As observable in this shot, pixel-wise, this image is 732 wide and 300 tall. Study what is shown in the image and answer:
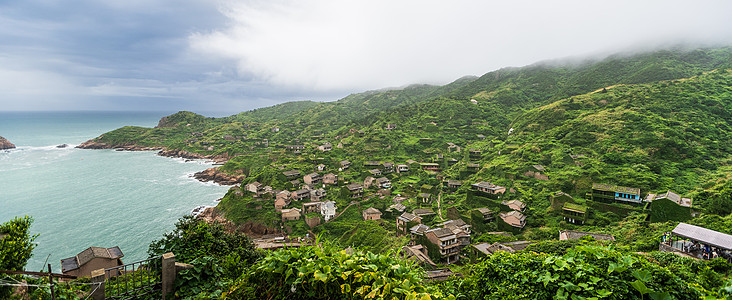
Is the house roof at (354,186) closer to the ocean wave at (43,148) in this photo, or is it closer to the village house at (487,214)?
the village house at (487,214)

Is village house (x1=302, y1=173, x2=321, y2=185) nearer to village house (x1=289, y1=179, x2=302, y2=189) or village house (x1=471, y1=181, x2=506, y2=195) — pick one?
village house (x1=289, y1=179, x2=302, y2=189)

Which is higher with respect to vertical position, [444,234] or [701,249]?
[701,249]

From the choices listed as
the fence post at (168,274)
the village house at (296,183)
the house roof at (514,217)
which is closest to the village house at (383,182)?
the village house at (296,183)

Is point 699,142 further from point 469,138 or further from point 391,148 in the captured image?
point 391,148

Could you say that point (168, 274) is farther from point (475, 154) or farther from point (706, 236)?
point (475, 154)

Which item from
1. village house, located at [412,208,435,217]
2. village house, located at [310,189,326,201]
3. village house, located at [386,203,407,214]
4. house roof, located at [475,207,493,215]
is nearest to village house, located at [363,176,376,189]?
village house, located at [310,189,326,201]

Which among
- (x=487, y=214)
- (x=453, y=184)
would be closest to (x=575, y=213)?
(x=487, y=214)
